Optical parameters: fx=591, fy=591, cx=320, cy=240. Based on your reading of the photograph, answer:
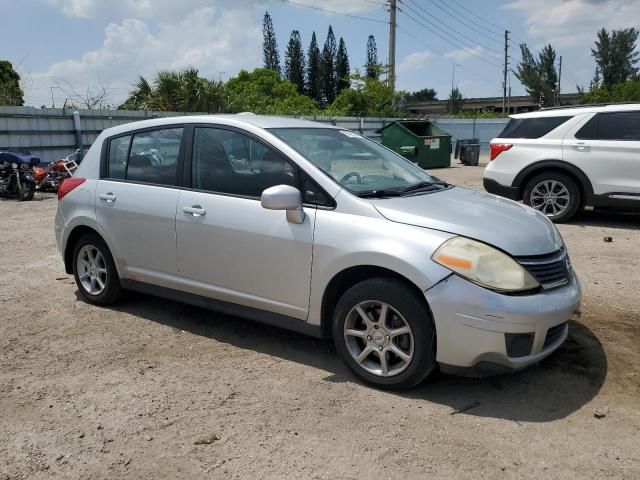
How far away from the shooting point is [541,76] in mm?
76812

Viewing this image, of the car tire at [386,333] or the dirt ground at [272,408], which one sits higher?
the car tire at [386,333]

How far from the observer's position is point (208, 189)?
4.41 metres

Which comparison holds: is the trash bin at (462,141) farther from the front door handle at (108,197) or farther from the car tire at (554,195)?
the front door handle at (108,197)

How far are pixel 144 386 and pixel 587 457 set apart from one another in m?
2.59

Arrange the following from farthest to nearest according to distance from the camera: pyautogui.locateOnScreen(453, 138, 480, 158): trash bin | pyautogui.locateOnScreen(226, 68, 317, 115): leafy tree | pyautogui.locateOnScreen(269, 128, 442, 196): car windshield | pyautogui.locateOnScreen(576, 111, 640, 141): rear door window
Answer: pyautogui.locateOnScreen(226, 68, 317, 115): leafy tree → pyautogui.locateOnScreen(453, 138, 480, 158): trash bin → pyautogui.locateOnScreen(576, 111, 640, 141): rear door window → pyautogui.locateOnScreen(269, 128, 442, 196): car windshield

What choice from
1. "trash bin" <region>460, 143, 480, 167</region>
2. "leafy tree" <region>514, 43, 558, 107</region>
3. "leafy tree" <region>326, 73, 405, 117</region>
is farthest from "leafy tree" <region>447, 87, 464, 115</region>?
"trash bin" <region>460, 143, 480, 167</region>

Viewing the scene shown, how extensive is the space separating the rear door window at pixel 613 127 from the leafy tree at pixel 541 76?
7264 centimetres

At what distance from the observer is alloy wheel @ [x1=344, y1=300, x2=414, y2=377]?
352 cm

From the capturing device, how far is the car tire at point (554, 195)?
8.91m

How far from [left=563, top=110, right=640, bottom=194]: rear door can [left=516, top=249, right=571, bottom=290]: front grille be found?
551 centimetres

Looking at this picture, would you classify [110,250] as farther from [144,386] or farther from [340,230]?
[340,230]

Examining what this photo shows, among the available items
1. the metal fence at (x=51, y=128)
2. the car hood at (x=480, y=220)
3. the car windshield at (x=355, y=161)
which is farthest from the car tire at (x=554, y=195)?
the metal fence at (x=51, y=128)

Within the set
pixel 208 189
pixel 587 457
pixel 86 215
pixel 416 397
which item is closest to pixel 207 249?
pixel 208 189

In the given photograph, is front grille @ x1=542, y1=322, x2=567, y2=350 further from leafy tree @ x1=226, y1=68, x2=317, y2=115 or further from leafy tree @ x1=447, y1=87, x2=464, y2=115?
leafy tree @ x1=447, y1=87, x2=464, y2=115
